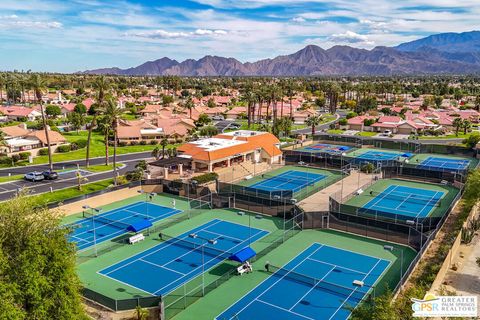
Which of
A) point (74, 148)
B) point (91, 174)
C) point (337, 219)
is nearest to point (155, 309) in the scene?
point (337, 219)

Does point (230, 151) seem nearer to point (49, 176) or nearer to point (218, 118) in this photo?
point (49, 176)

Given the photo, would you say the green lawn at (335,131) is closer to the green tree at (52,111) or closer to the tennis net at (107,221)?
the tennis net at (107,221)

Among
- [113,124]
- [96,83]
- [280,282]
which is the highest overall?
[96,83]

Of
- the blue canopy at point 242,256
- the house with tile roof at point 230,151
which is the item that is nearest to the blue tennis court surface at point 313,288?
Answer: the blue canopy at point 242,256

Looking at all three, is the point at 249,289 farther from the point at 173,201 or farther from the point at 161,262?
the point at 173,201

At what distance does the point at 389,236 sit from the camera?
36.6 meters

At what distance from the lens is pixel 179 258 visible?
3369cm

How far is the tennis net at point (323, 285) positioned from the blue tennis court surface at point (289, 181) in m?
22.4

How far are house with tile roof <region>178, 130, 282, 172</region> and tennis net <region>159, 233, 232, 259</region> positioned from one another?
2228 cm

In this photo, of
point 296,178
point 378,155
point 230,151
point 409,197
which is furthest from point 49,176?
point 378,155

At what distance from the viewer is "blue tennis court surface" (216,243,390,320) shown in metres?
25.8

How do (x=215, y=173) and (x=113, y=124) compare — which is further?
(x=113, y=124)

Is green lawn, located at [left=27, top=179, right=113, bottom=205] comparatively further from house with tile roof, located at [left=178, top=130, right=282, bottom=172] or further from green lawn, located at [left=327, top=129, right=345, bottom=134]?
green lawn, located at [left=327, top=129, right=345, bottom=134]

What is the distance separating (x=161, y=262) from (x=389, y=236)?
65.1ft
